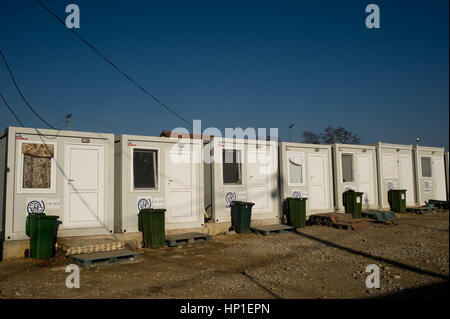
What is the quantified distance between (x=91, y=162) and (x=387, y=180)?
41.8 ft

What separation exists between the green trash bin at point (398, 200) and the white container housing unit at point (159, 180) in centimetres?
942

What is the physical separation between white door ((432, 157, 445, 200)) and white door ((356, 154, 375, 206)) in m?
4.90

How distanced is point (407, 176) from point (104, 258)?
1501cm

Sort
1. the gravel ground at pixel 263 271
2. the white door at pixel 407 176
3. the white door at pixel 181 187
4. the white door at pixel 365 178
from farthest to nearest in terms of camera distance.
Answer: the white door at pixel 407 176 → the white door at pixel 365 178 → the white door at pixel 181 187 → the gravel ground at pixel 263 271

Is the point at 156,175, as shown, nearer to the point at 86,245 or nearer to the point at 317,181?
the point at 86,245

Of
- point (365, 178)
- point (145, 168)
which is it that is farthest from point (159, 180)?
point (365, 178)

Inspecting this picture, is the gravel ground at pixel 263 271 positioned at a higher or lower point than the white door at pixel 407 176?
lower

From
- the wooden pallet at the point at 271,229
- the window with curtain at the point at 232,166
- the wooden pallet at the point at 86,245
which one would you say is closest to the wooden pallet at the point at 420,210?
the wooden pallet at the point at 271,229

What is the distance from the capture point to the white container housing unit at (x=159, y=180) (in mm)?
10609

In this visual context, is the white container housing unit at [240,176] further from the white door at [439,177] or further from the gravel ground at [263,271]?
the white door at [439,177]

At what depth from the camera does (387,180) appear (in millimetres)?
17297

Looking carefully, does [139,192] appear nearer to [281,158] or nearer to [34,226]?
[34,226]

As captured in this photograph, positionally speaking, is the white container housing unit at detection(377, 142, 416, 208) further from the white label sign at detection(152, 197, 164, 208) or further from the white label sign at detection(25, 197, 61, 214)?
the white label sign at detection(25, 197, 61, 214)

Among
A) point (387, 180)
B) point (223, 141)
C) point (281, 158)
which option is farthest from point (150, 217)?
point (387, 180)
